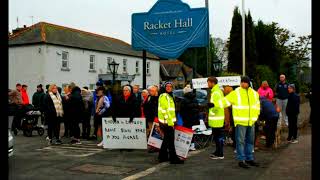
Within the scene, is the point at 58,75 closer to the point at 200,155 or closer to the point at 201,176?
the point at 200,155

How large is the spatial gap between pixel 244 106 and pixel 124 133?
3.31 metres

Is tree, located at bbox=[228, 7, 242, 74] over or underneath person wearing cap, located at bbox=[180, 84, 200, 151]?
over

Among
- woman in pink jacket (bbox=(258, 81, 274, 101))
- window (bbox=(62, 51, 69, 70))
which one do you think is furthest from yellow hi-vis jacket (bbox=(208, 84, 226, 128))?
window (bbox=(62, 51, 69, 70))

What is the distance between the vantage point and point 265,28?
4678 centimetres

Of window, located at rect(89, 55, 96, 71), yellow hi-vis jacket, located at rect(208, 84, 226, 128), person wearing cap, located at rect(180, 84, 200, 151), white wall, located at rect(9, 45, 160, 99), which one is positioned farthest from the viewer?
window, located at rect(89, 55, 96, 71)

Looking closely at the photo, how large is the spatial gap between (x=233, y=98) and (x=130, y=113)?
116 inches

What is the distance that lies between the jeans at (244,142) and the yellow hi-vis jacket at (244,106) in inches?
4.7

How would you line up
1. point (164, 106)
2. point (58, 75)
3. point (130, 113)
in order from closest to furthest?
point (164, 106) < point (130, 113) < point (58, 75)

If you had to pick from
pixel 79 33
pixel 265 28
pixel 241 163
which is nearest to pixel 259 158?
pixel 241 163

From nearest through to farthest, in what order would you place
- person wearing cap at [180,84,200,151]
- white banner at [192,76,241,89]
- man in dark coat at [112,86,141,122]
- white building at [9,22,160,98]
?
person wearing cap at [180,84,200,151]
man in dark coat at [112,86,141,122]
white banner at [192,76,241,89]
white building at [9,22,160,98]

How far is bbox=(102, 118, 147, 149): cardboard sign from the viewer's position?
10836mm

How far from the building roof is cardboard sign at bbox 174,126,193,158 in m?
26.7

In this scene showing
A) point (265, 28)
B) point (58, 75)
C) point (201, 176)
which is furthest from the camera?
point (265, 28)

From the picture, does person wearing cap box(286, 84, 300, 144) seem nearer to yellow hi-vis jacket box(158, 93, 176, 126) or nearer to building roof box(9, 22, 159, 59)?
yellow hi-vis jacket box(158, 93, 176, 126)
